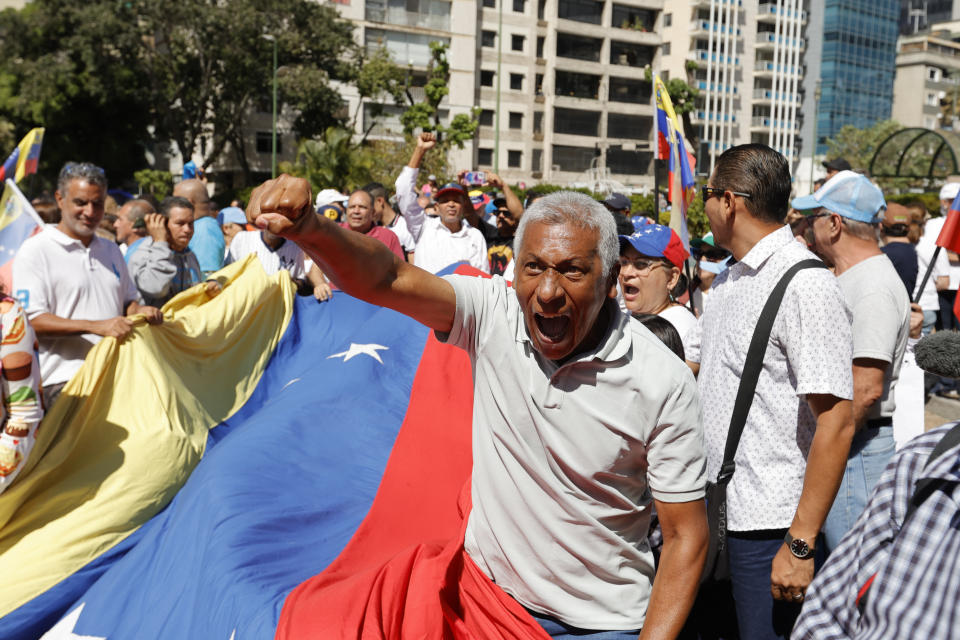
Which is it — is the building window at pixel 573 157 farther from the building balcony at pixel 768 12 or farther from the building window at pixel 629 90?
the building balcony at pixel 768 12

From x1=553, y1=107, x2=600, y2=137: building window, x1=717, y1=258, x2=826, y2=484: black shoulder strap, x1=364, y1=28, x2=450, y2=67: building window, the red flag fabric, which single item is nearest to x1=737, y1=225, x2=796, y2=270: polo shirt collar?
x1=717, y1=258, x2=826, y2=484: black shoulder strap

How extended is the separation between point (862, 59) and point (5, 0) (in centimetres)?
8749

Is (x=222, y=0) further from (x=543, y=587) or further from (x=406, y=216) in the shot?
(x=543, y=587)

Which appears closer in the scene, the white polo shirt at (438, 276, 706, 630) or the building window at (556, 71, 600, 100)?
the white polo shirt at (438, 276, 706, 630)

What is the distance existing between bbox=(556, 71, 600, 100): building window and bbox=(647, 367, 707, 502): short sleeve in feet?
192

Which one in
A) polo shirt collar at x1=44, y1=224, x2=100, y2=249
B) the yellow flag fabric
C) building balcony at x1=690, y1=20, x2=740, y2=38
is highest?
building balcony at x1=690, y1=20, x2=740, y2=38

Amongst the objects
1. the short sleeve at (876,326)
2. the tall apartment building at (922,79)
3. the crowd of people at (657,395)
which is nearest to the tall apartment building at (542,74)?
the crowd of people at (657,395)

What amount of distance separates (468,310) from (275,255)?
17.4 feet

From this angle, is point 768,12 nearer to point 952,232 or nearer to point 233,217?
point 233,217

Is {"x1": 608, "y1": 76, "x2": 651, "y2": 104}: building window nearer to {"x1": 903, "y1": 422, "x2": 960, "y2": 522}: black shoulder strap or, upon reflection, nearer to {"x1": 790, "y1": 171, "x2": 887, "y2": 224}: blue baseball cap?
{"x1": 790, "y1": 171, "x2": 887, "y2": 224}: blue baseball cap

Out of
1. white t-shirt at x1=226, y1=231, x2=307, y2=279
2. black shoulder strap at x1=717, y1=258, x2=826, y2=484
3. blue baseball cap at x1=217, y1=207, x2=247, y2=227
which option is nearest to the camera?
black shoulder strap at x1=717, y1=258, x2=826, y2=484

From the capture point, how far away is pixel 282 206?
6.38 feet

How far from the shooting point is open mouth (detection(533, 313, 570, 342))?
2283 millimetres

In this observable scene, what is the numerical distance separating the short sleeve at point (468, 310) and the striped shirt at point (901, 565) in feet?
3.76
